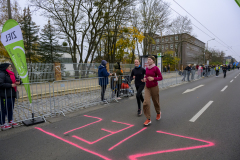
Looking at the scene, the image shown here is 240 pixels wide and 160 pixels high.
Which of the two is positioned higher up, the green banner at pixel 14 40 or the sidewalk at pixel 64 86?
the green banner at pixel 14 40

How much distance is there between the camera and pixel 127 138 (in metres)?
3.53

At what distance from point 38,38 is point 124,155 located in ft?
69.0

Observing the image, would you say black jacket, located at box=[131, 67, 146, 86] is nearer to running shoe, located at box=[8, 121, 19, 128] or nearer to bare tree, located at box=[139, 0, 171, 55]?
running shoe, located at box=[8, 121, 19, 128]

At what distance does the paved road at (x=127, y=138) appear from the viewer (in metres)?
2.89

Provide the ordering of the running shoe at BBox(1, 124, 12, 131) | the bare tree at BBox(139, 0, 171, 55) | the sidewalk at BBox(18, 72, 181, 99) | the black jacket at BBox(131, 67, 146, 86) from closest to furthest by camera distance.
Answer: the running shoe at BBox(1, 124, 12, 131) < the black jacket at BBox(131, 67, 146, 86) < the sidewalk at BBox(18, 72, 181, 99) < the bare tree at BBox(139, 0, 171, 55)

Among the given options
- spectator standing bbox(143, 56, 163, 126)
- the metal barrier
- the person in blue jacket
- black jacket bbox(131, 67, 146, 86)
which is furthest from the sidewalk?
spectator standing bbox(143, 56, 163, 126)

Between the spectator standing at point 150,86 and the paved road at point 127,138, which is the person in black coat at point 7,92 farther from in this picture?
the spectator standing at point 150,86

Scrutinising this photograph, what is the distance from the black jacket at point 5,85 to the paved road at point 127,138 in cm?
101

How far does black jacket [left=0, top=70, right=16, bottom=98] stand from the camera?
13.4 ft

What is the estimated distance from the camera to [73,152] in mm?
2994

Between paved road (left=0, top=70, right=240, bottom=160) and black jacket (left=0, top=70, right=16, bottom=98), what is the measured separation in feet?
3.30

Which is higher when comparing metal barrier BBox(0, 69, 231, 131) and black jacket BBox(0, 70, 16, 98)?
black jacket BBox(0, 70, 16, 98)

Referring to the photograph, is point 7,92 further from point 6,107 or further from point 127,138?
point 127,138

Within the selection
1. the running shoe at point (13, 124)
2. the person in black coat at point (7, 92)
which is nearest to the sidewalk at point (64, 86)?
the person in black coat at point (7, 92)
